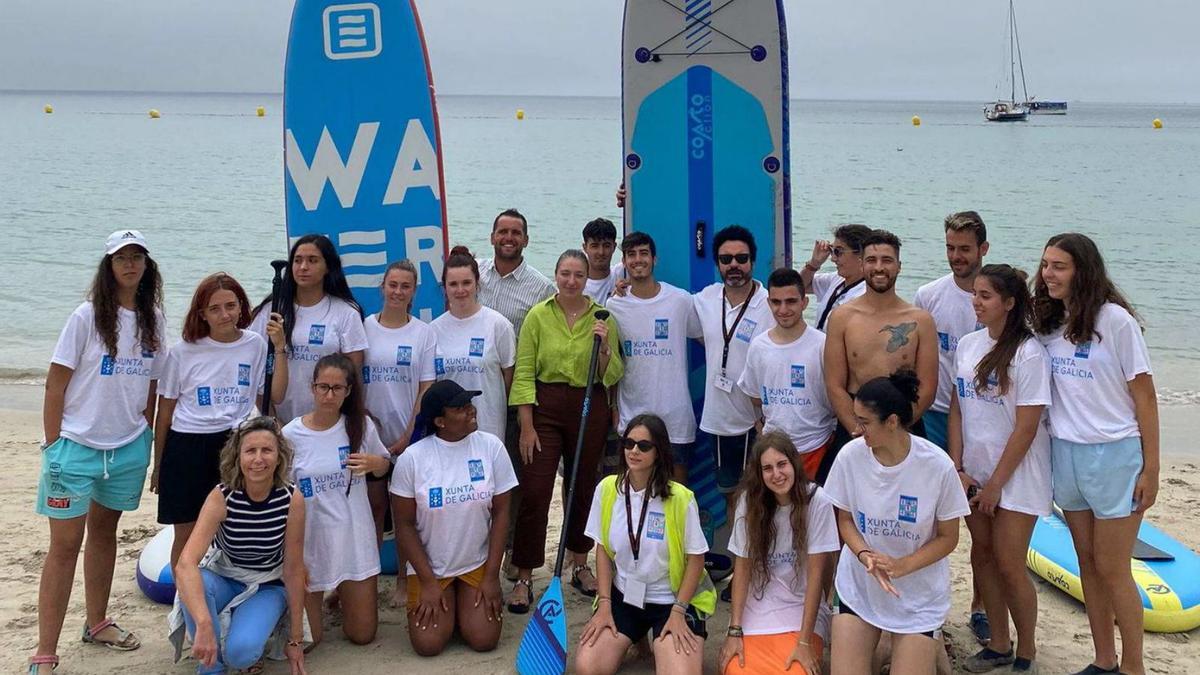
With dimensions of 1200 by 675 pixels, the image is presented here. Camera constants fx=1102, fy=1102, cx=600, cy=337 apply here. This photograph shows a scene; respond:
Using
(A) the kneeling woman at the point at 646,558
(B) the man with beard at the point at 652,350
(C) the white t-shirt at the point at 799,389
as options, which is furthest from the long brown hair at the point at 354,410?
(C) the white t-shirt at the point at 799,389

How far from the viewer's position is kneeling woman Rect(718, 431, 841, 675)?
12.1 ft

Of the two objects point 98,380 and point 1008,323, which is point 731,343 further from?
point 98,380

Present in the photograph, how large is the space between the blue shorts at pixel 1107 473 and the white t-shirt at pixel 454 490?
2.01 m

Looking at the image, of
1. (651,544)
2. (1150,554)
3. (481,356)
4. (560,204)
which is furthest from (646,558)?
(560,204)

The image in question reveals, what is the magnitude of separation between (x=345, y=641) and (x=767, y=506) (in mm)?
1764

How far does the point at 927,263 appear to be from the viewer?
17.8 m

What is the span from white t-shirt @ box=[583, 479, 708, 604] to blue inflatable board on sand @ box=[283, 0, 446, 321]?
187 cm

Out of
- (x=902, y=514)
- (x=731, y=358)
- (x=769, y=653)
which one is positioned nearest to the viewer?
(x=902, y=514)

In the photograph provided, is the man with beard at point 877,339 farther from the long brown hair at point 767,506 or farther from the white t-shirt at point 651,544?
the white t-shirt at point 651,544

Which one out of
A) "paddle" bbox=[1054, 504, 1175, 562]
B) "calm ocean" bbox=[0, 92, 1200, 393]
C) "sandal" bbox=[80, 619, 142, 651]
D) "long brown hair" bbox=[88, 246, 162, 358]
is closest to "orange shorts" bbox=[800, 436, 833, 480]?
"paddle" bbox=[1054, 504, 1175, 562]

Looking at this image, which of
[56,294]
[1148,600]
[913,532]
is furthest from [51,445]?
[56,294]

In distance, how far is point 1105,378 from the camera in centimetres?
357

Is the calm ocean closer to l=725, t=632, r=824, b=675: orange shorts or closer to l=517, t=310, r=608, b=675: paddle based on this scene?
l=725, t=632, r=824, b=675: orange shorts

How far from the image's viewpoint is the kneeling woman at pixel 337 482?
13.3 ft
